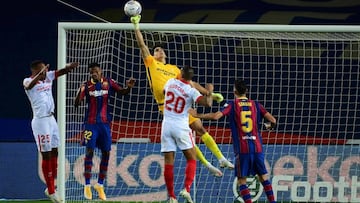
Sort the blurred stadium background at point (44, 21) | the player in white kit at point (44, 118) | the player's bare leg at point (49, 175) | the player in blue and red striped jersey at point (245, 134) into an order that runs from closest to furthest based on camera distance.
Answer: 1. the player in blue and red striped jersey at point (245, 134)
2. the player's bare leg at point (49, 175)
3. the player in white kit at point (44, 118)
4. the blurred stadium background at point (44, 21)

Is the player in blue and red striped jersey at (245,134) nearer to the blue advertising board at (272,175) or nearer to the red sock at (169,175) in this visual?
the red sock at (169,175)

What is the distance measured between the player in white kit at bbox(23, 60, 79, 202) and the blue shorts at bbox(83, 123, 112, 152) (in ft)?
1.54

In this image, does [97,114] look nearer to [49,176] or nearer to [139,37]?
[49,176]

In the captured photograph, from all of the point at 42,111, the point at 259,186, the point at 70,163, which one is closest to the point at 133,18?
the point at 42,111

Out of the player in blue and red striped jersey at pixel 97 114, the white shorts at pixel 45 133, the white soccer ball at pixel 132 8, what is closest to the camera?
the white soccer ball at pixel 132 8

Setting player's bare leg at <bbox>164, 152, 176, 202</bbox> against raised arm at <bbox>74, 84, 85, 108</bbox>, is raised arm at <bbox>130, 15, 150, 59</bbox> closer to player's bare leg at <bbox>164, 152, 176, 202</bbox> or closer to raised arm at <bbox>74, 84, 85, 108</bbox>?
player's bare leg at <bbox>164, 152, 176, 202</bbox>

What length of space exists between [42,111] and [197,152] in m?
2.40

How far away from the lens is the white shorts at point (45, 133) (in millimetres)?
16281

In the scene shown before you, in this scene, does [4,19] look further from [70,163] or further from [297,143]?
[297,143]

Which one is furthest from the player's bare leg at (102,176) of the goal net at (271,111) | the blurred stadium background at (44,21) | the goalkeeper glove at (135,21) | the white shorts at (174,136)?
the blurred stadium background at (44,21)

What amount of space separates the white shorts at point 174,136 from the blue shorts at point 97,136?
2150 millimetres

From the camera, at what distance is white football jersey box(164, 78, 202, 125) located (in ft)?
48.4

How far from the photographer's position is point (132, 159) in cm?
1911

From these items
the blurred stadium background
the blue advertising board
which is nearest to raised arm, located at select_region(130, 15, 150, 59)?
the blue advertising board
